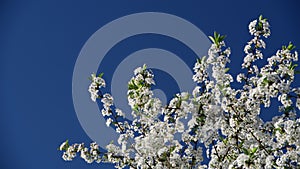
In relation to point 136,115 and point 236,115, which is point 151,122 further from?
point 236,115

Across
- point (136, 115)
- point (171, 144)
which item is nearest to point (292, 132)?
point (171, 144)

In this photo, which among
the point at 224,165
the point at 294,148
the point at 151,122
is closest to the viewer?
the point at 294,148

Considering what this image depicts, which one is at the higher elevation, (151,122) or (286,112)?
(151,122)

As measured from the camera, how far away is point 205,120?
5137 millimetres

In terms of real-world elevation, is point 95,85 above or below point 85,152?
above

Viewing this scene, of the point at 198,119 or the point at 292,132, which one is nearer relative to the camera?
the point at 292,132

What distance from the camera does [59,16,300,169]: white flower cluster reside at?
16.4 ft

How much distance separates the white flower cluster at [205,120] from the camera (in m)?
5.00

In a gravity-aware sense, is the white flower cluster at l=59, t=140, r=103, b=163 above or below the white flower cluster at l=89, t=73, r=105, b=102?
below

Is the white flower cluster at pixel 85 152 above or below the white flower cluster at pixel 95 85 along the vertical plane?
below

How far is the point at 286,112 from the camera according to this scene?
480cm

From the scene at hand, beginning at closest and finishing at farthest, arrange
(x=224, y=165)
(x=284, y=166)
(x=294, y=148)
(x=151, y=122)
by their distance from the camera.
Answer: (x=284, y=166) → (x=294, y=148) → (x=224, y=165) → (x=151, y=122)

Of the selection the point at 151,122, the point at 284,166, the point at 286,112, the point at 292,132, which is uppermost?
the point at 151,122

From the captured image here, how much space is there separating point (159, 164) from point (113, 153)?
0.76m
